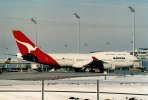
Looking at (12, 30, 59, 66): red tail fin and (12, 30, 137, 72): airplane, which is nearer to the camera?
(12, 30, 59, 66): red tail fin

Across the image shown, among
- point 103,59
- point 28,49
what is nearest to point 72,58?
point 103,59

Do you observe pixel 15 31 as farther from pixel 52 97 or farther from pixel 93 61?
pixel 52 97

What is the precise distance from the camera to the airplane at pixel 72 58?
3361 inches

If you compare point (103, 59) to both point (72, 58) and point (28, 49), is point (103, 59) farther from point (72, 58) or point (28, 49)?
point (28, 49)

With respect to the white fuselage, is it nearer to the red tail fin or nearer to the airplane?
the airplane

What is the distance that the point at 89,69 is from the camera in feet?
296

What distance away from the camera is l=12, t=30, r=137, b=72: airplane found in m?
85.4

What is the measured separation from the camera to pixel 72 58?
297ft

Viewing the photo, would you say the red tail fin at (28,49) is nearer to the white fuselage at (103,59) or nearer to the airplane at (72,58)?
Result: the airplane at (72,58)

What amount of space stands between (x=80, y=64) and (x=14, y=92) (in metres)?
63.8

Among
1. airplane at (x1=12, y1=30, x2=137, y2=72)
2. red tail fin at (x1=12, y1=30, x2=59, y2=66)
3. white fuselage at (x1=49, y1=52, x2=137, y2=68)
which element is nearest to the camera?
red tail fin at (x1=12, y1=30, x2=59, y2=66)

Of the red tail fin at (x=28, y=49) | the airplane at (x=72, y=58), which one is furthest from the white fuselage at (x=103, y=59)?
the red tail fin at (x=28, y=49)

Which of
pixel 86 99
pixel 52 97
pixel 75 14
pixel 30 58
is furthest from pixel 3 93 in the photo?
pixel 75 14

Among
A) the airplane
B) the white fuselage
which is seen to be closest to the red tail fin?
the airplane
